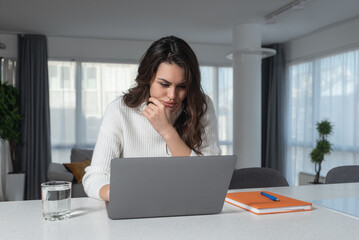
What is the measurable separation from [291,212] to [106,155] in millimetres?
689

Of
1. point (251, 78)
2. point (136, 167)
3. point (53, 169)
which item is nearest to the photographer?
point (136, 167)

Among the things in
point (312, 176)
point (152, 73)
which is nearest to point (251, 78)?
point (312, 176)

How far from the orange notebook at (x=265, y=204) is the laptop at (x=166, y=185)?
13 cm

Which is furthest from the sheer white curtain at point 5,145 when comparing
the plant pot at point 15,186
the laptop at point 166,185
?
the laptop at point 166,185

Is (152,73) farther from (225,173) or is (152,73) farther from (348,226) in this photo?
(348,226)

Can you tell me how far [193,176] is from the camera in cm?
112

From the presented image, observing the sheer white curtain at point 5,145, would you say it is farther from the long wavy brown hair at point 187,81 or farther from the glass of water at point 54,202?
the glass of water at point 54,202

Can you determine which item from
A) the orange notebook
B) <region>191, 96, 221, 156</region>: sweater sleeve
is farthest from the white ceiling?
the orange notebook

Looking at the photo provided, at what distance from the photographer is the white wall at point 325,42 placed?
5.30 meters

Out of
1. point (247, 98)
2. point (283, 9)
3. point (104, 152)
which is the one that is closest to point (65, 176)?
point (247, 98)

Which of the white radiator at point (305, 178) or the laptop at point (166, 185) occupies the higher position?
the laptop at point (166, 185)

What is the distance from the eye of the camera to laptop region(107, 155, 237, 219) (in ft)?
3.52

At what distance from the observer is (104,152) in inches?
Result: 60.2

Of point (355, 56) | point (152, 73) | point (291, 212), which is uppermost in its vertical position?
point (355, 56)
